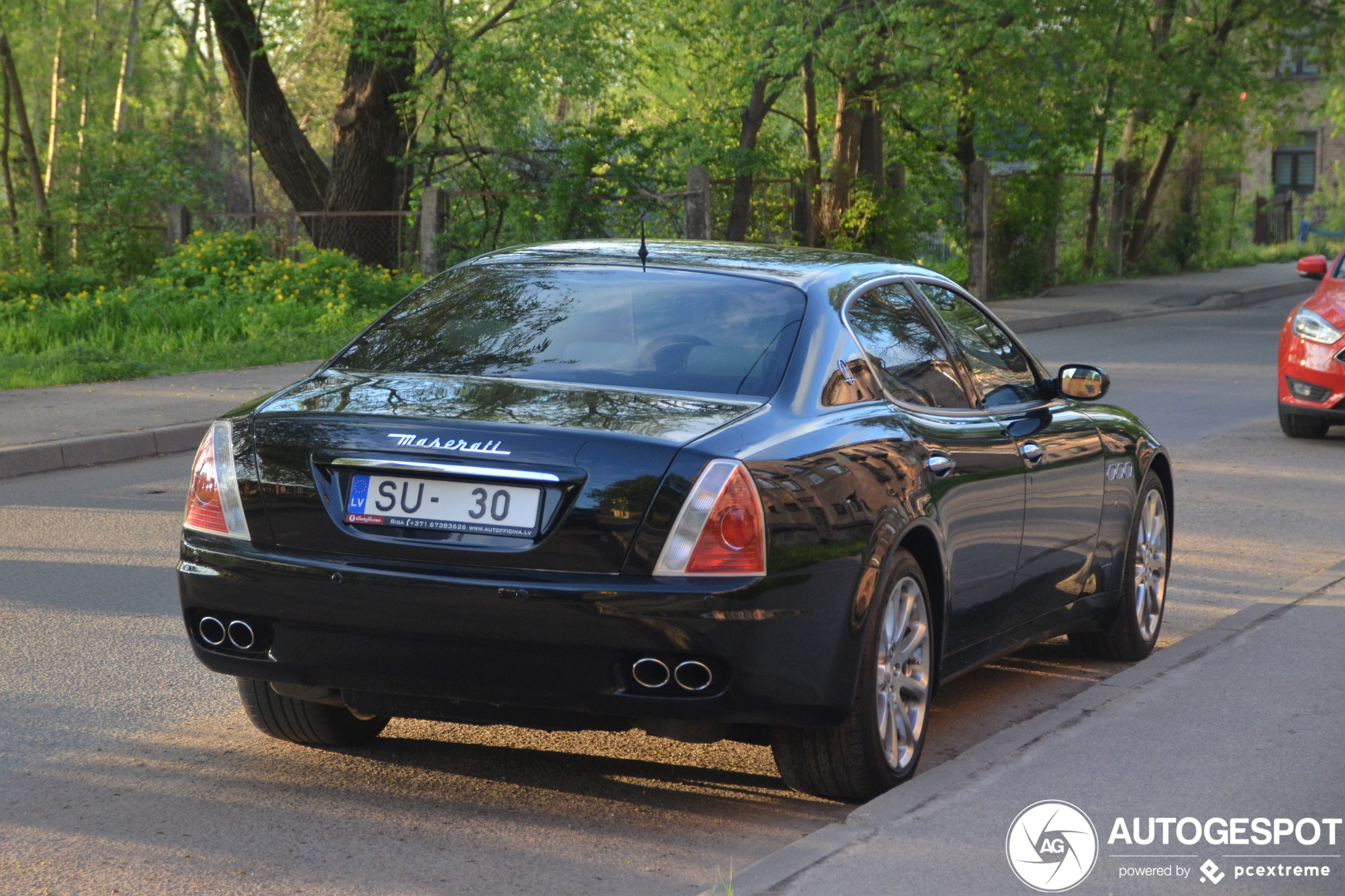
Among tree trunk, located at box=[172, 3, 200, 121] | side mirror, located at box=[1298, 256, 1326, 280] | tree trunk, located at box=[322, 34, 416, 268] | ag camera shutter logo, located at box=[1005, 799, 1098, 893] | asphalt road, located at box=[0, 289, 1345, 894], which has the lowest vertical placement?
asphalt road, located at box=[0, 289, 1345, 894]

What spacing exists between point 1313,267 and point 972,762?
10993mm

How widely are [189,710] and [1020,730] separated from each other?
2656 mm

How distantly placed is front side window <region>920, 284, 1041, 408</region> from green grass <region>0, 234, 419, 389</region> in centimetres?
1094

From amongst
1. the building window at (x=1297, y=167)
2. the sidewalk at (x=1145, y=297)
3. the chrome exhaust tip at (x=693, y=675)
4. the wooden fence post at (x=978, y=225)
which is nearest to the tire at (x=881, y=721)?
the chrome exhaust tip at (x=693, y=675)

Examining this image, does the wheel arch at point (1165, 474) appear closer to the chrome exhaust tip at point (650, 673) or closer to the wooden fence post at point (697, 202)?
the chrome exhaust tip at point (650, 673)

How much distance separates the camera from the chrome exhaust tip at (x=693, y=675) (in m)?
4.03

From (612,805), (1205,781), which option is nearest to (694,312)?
(612,805)

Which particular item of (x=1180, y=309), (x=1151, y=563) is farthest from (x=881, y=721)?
(x=1180, y=309)

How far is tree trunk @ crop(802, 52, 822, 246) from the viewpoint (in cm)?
2573

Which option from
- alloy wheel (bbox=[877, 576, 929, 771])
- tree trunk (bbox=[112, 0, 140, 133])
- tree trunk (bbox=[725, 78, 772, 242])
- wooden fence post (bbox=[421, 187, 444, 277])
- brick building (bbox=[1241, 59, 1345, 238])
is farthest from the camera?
brick building (bbox=[1241, 59, 1345, 238])

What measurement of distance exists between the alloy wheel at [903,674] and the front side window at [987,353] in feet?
3.38

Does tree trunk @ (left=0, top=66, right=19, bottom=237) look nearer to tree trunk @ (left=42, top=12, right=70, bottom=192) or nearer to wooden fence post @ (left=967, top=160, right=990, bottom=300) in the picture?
tree trunk @ (left=42, top=12, right=70, bottom=192)

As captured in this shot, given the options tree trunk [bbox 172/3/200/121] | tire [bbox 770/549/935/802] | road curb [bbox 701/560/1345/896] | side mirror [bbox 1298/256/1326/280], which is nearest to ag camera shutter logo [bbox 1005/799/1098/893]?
road curb [bbox 701/560/1345/896]

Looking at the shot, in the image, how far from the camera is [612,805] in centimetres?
452
